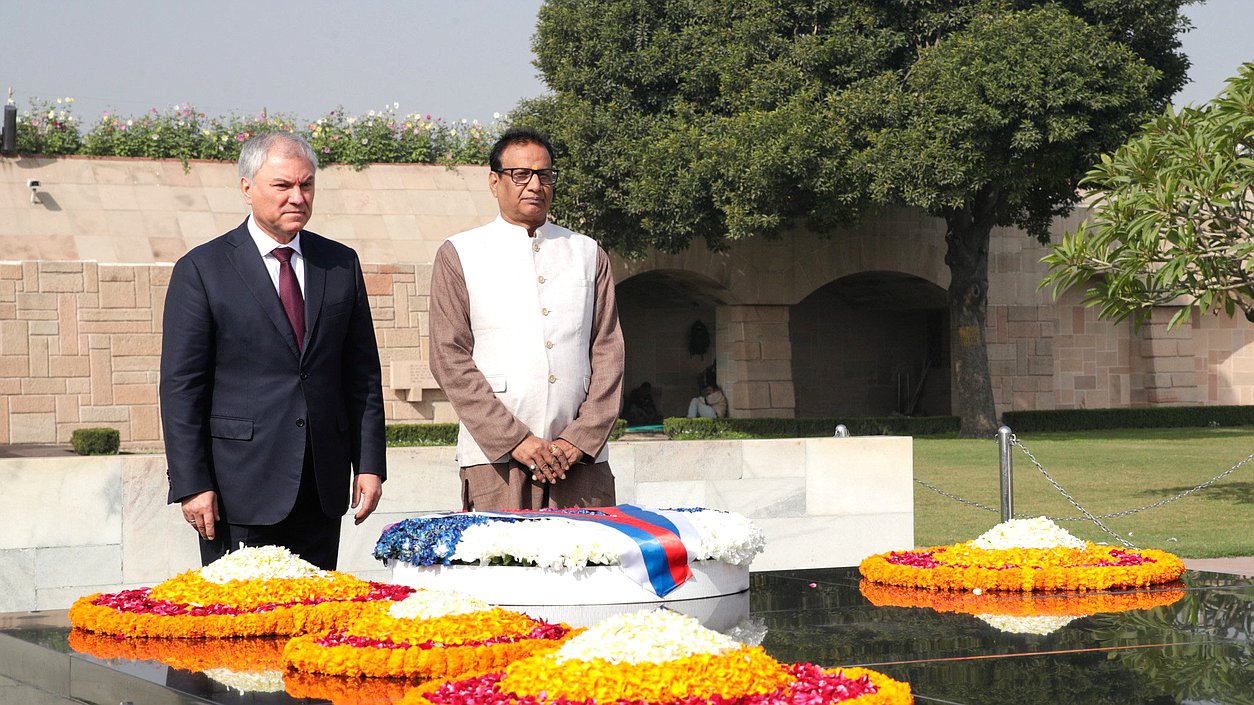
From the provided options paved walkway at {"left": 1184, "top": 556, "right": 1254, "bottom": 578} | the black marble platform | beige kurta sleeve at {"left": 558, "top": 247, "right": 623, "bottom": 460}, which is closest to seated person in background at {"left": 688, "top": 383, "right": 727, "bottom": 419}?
paved walkway at {"left": 1184, "top": 556, "right": 1254, "bottom": 578}

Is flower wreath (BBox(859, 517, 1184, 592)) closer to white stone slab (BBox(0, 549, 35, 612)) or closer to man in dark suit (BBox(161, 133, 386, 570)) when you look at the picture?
man in dark suit (BBox(161, 133, 386, 570))

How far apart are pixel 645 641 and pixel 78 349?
50.6 feet

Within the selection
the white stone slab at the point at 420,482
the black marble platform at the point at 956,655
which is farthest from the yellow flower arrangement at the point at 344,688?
the white stone slab at the point at 420,482

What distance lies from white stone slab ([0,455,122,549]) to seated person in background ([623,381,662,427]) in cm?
1703

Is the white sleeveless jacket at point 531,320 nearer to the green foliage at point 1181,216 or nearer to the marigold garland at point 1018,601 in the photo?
the marigold garland at point 1018,601

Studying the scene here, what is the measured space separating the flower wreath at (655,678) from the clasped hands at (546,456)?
1409 millimetres

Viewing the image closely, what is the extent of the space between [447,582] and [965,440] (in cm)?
1649

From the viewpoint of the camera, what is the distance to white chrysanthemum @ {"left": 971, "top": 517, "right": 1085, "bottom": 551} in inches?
194

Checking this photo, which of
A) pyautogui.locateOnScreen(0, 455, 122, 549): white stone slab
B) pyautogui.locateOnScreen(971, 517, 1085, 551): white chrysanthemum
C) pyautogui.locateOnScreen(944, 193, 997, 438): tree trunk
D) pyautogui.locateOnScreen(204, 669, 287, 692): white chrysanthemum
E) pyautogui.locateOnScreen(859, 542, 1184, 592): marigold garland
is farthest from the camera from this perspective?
pyautogui.locateOnScreen(944, 193, 997, 438): tree trunk

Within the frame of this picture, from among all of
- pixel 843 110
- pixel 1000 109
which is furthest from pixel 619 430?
pixel 1000 109

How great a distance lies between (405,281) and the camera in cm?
1792

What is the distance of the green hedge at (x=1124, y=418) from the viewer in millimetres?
22734

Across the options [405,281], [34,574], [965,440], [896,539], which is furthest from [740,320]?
[34,574]

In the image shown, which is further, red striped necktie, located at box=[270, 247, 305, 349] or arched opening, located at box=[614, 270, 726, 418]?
arched opening, located at box=[614, 270, 726, 418]
